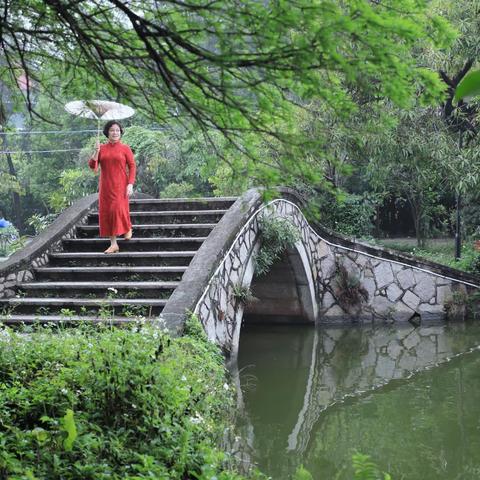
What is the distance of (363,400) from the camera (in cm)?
845

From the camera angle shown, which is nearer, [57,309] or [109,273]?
[57,309]

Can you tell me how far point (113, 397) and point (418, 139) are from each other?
11309 mm

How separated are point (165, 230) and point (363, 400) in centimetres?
323

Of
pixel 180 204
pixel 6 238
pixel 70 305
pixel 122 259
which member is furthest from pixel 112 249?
pixel 6 238

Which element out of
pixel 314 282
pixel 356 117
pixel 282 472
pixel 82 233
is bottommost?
pixel 282 472

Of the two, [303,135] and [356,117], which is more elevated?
[356,117]

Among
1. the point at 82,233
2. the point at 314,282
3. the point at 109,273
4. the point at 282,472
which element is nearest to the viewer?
the point at 282,472

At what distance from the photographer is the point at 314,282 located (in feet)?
42.8

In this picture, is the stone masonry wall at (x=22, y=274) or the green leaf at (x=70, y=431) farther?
the stone masonry wall at (x=22, y=274)

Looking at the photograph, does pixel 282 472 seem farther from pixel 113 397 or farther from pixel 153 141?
pixel 153 141

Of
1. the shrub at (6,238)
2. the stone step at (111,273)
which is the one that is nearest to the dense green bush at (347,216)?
the stone step at (111,273)

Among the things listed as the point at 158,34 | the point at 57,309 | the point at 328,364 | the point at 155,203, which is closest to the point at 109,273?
the point at 57,309

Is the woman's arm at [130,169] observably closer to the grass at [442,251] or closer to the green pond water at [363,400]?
the green pond water at [363,400]

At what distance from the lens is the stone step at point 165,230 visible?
389 inches
